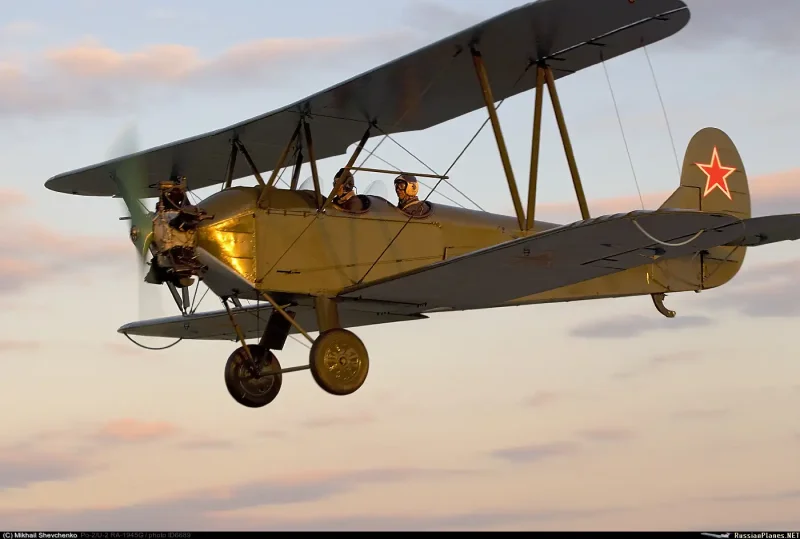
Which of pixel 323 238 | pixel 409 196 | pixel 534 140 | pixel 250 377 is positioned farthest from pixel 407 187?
pixel 250 377

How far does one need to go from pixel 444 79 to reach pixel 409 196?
57.1 inches

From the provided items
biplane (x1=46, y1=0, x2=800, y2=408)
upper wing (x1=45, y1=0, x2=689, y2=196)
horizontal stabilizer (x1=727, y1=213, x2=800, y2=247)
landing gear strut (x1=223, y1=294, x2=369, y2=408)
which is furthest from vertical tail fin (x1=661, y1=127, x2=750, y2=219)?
landing gear strut (x1=223, y1=294, x2=369, y2=408)

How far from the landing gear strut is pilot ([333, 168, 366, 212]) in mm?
1030

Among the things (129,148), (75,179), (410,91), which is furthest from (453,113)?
(75,179)

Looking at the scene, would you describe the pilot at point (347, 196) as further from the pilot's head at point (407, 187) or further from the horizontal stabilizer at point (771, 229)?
the horizontal stabilizer at point (771, 229)

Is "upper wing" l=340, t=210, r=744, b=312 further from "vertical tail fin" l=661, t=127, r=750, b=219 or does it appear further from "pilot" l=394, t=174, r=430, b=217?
"vertical tail fin" l=661, t=127, r=750, b=219

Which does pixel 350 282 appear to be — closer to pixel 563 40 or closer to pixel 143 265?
pixel 143 265

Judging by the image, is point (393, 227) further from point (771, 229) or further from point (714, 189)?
point (714, 189)

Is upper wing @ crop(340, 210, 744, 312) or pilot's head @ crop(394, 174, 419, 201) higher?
pilot's head @ crop(394, 174, 419, 201)

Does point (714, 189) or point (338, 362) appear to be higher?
point (714, 189)

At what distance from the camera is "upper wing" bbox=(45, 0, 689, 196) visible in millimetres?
13594

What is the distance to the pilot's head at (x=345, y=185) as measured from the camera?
14.8 meters

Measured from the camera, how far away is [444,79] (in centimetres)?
1477

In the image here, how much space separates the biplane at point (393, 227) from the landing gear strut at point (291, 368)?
0.02 m
